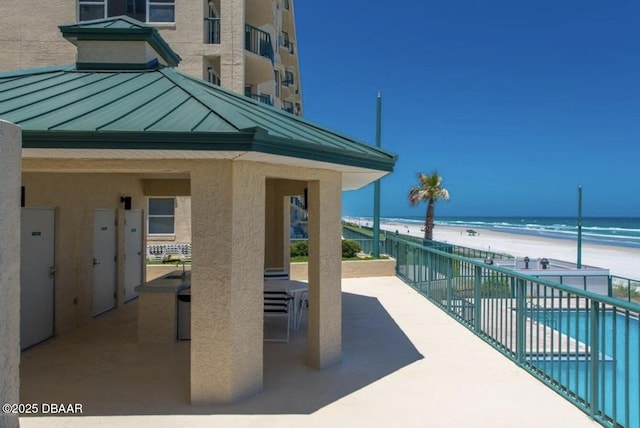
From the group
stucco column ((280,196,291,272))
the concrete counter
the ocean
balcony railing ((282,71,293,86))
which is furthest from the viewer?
the ocean

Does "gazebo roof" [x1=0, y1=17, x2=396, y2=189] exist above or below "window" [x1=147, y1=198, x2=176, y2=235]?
above

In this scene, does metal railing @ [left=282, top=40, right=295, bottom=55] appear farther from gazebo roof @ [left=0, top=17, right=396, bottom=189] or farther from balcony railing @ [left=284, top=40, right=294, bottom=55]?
gazebo roof @ [left=0, top=17, right=396, bottom=189]

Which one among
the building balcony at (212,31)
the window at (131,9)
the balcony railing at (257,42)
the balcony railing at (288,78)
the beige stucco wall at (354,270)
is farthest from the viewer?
the balcony railing at (288,78)

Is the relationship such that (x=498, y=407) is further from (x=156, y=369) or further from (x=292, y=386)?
(x=156, y=369)

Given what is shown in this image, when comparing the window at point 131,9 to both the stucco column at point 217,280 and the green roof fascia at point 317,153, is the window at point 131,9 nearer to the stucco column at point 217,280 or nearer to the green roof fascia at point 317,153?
the green roof fascia at point 317,153

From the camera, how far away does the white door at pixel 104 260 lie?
29.6ft

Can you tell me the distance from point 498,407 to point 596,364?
1069mm

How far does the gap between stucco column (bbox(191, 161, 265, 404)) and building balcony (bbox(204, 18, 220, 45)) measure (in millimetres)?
13374

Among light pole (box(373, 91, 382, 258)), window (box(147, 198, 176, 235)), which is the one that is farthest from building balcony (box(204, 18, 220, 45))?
light pole (box(373, 91, 382, 258))

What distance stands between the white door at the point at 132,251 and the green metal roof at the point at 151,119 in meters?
4.21

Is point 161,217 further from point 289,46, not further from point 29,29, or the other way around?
point 289,46

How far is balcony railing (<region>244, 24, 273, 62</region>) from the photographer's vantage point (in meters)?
18.7

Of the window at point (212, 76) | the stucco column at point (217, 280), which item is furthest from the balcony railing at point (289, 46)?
the stucco column at point (217, 280)

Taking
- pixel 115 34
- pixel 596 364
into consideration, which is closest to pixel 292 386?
pixel 596 364
